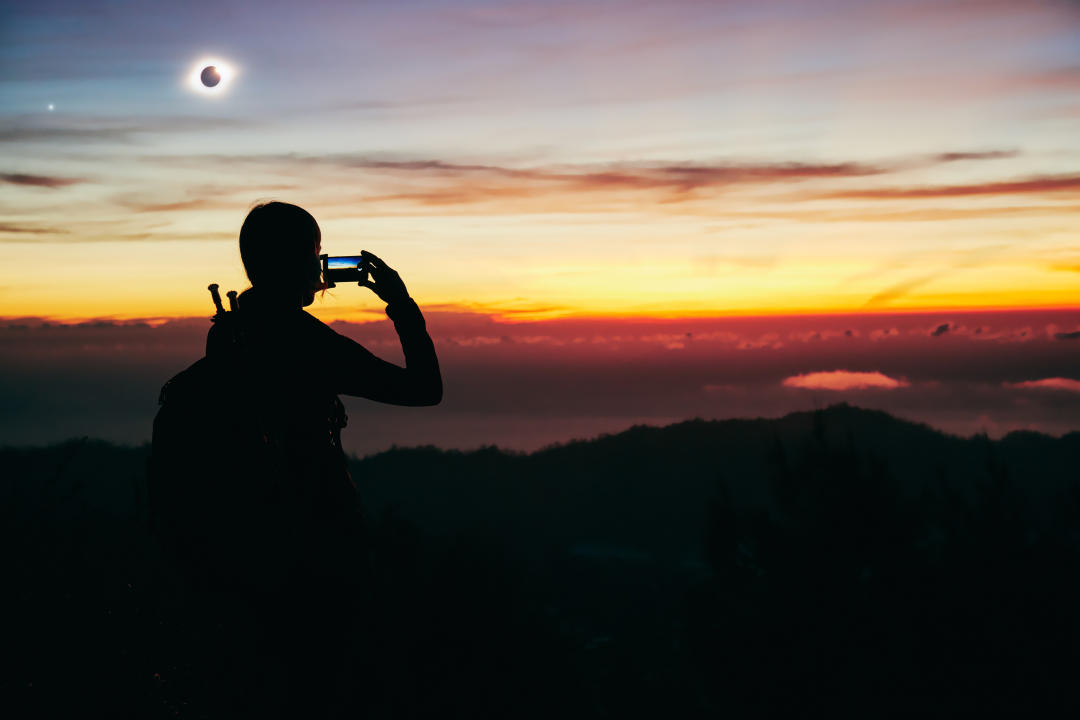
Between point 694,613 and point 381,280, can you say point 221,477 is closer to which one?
point 381,280

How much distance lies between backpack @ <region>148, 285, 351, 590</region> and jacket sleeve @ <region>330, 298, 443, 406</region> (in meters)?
0.27

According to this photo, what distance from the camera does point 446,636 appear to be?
34469mm

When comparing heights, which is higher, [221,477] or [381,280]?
[381,280]

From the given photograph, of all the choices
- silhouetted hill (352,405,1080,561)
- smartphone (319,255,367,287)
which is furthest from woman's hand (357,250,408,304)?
silhouetted hill (352,405,1080,561)

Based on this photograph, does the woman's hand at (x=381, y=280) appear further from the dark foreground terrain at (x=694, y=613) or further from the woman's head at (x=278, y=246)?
the dark foreground terrain at (x=694, y=613)

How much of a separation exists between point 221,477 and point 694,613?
3372 centimetres

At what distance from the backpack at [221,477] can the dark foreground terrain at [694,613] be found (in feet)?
0.66

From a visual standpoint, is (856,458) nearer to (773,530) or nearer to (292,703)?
(773,530)

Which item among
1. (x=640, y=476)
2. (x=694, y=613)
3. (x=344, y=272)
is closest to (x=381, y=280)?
(x=344, y=272)

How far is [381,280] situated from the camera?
2.76 m

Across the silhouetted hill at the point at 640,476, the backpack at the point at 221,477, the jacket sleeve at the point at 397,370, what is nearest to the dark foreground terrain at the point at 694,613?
the backpack at the point at 221,477

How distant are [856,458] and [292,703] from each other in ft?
100.0

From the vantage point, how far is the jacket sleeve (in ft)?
8.41

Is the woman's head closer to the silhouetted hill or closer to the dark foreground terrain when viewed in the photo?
the dark foreground terrain
